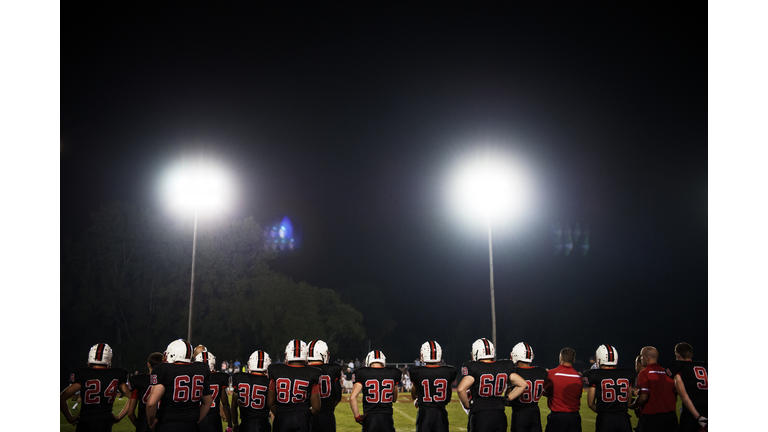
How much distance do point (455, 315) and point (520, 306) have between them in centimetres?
2011

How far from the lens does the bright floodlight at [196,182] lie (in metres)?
23.6

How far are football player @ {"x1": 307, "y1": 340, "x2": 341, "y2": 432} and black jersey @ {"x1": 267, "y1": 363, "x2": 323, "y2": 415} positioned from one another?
99cm

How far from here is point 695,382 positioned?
8391mm

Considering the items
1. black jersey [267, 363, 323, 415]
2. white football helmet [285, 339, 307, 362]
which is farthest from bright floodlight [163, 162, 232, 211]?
black jersey [267, 363, 323, 415]

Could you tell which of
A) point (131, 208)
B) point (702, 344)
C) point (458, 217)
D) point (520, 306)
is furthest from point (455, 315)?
point (458, 217)

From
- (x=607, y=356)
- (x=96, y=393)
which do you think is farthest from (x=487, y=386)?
(x=96, y=393)

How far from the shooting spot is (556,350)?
123ft

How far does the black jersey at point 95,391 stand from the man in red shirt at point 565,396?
6207 mm

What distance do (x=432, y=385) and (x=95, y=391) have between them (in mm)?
4658

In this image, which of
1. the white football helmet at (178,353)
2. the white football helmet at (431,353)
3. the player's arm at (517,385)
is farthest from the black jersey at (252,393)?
the player's arm at (517,385)

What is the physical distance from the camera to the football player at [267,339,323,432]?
301 inches

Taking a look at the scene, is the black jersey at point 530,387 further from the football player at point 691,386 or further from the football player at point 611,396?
the football player at point 691,386

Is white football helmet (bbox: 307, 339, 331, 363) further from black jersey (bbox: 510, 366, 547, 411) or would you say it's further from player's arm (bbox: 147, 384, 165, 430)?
black jersey (bbox: 510, 366, 547, 411)

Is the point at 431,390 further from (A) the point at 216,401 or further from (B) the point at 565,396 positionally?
(A) the point at 216,401
